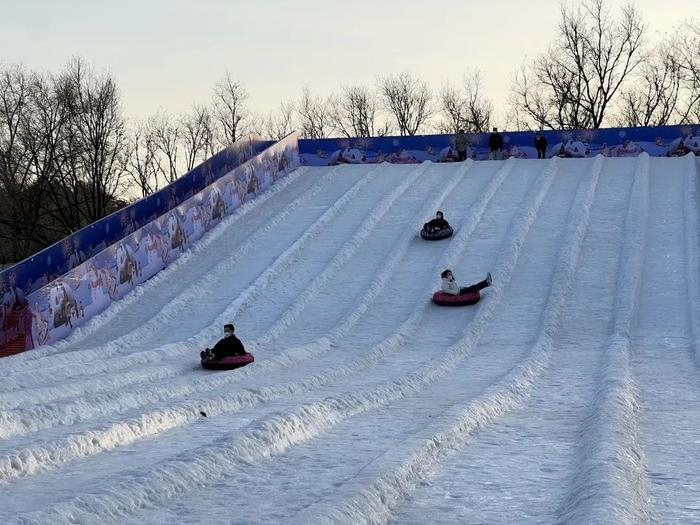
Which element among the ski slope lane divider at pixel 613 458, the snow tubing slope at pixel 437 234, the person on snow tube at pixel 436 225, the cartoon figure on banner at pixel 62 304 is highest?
the person on snow tube at pixel 436 225

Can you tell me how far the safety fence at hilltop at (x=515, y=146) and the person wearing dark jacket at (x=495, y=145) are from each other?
13 cm

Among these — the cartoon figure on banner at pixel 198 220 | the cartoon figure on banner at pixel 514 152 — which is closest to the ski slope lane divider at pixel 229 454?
the cartoon figure on banner at pixel 198 220

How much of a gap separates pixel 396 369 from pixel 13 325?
599 centimetres

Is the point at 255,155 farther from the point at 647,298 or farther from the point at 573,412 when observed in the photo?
the point at 573,412

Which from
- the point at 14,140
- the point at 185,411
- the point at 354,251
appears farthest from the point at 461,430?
the point at 14,140

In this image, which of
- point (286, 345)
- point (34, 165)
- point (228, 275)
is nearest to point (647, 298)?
point (286, 345)

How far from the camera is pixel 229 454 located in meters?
7.12

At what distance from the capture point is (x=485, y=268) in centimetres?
1891

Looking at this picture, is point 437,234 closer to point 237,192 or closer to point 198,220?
point 198,220

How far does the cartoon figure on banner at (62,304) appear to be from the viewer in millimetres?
15602

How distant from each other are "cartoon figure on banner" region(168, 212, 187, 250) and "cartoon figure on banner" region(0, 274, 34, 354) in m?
5.33

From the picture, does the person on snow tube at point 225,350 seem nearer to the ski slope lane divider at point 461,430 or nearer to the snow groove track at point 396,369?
the snow groove track at point 396,369

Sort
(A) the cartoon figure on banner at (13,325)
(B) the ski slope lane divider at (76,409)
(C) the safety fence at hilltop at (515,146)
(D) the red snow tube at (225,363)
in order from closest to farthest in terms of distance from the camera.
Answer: (B) the ski slope lane divider at (76,409) < (D) the red snow tube at (225,363) < (A) the cartoon figure on banner at (13,325) < (C) the safety fence at hilltop at (515,146)

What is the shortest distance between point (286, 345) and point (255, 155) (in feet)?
40.7
